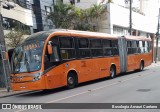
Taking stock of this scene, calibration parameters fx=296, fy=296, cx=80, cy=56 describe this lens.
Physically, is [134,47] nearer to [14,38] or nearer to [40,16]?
[14,38]

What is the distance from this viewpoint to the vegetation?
33.0 m

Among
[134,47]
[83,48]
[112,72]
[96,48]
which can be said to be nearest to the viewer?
[83,48]

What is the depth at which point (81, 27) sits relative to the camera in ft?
112

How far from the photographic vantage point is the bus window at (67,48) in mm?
15430

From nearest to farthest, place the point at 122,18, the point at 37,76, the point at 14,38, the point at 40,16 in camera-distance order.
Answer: the point at 37,76
the point at 14,38
the point at 40,16
the point at 122,18

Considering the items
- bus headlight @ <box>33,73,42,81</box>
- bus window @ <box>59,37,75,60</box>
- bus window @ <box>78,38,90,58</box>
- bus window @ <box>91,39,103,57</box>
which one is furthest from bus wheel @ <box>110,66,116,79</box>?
bus headlight @ <box>33,73,42,81</box>

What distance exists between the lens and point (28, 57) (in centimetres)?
1437

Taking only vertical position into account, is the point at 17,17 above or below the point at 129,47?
above

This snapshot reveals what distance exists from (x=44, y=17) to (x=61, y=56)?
22.3 metres

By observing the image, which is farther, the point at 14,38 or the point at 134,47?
the point at 134,47

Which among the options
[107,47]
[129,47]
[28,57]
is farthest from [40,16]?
[28,57]

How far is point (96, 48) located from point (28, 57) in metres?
5.59

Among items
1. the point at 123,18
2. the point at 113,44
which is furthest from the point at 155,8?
the point at 113,44

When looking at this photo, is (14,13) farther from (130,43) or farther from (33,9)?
(130,43)
